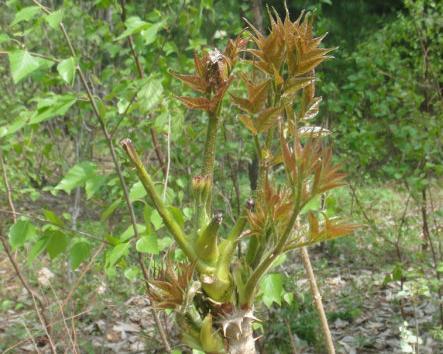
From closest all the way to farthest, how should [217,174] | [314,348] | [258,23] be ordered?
[258,23] → [314,348] → [217,174]

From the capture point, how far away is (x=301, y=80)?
0.74m

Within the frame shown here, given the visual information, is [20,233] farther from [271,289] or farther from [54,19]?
[271,289]

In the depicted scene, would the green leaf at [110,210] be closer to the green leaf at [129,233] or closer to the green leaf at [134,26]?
the green leaf at [129,233]

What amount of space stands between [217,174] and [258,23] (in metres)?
1.42

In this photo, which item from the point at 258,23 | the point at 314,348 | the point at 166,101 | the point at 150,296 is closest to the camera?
the point at 150,296

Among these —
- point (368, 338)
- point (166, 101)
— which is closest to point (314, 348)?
point (368, 338)

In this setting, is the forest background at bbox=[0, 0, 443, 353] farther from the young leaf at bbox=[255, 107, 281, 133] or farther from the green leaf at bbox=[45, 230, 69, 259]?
the young leaf at bbox=[255, 107, 281, 133]

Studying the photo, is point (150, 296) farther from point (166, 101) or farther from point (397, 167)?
point (397, 167)

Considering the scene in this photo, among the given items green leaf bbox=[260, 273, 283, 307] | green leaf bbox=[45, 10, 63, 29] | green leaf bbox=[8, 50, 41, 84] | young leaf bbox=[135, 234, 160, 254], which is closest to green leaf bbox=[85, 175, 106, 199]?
young leaf bbox=[135, 234, 160, 254]

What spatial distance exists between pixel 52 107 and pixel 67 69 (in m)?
0.14

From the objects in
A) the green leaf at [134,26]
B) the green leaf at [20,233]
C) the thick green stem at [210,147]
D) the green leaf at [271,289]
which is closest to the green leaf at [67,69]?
the green leaf at [134,26]

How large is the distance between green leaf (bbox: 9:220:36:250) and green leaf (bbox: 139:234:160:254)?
0.38m

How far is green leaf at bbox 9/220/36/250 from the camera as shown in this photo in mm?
1926

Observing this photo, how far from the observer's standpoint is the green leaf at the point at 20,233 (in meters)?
1.93
